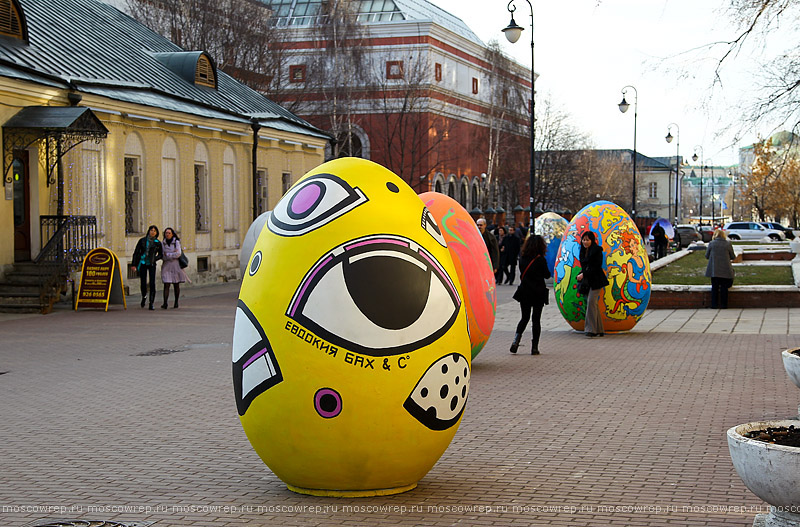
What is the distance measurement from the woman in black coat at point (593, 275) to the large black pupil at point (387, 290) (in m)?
10.2

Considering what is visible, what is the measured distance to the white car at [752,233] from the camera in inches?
2864

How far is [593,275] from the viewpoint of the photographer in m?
16.5

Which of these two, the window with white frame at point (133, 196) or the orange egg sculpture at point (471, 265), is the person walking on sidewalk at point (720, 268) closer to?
the orange egg sculpture at point (471, 265)

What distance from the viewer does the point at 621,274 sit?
674 inches

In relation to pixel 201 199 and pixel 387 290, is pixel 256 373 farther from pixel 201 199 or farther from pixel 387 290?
pixel 201 199

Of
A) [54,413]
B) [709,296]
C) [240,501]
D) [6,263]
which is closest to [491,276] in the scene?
[54,413]

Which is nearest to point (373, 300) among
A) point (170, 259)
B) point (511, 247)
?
point (170, 259)

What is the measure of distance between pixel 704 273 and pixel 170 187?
51.7 feet

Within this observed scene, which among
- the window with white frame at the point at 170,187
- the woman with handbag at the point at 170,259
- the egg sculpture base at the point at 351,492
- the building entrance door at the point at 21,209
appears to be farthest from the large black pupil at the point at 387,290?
the window with white frame at the point at 170,187

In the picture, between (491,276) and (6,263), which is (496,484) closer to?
(491,276)

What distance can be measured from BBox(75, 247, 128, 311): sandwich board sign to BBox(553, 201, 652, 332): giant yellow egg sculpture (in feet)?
36.0

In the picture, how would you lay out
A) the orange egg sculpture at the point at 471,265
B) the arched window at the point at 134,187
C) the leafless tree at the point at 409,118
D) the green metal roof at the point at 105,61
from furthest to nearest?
the leafless tree at the point at 409,118, the arched window at the point at 134,187, the green metal roof at the point at 105,61, the orange egg sculpture at the point at 471,265

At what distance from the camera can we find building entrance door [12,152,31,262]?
2298 cm

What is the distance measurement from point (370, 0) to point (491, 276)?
201 ft
